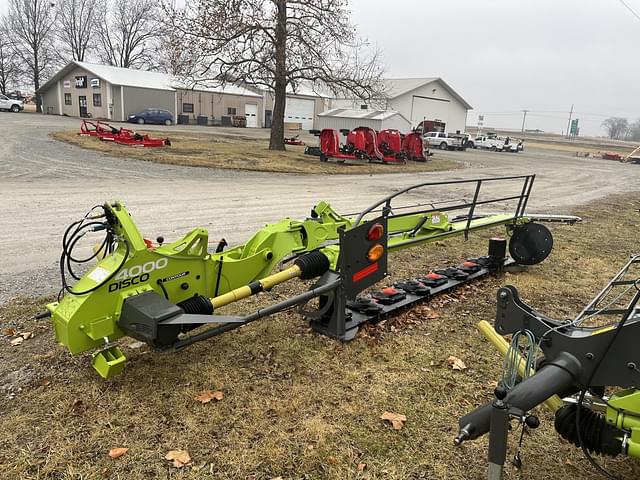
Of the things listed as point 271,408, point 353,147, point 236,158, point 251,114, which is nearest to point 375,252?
point 271,408

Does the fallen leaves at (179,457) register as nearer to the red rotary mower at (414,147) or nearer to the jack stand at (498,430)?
the jack stand at (498,430)

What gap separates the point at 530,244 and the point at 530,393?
5078mm

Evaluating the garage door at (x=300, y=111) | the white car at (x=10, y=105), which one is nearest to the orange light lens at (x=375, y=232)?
the garage door at (x=300, y=111)

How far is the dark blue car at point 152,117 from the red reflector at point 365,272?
139 feet

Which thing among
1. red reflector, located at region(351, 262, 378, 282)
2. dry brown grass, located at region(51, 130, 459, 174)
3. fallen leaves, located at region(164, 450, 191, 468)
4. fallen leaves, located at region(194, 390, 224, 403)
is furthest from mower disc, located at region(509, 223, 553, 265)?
dry brown grass, located at region(51, 130, 459, 174)

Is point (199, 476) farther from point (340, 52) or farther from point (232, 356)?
point (340, 52)

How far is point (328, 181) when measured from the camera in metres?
17.1

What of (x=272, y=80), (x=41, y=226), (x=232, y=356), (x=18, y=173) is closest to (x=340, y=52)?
(x=272, y=80)

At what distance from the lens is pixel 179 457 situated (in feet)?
9.88

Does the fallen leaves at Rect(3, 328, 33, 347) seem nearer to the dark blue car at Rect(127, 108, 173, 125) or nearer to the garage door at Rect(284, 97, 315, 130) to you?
the dark blue car at Rect(127, 108, 173, 125)

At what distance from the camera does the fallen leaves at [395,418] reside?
11.2 ft

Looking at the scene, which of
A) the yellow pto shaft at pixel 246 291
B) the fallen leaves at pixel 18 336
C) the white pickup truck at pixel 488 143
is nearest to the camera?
the yellow pto shaft at pixel 246 291

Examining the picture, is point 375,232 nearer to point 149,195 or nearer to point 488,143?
point 149,195

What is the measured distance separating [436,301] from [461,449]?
2550 millimetres
